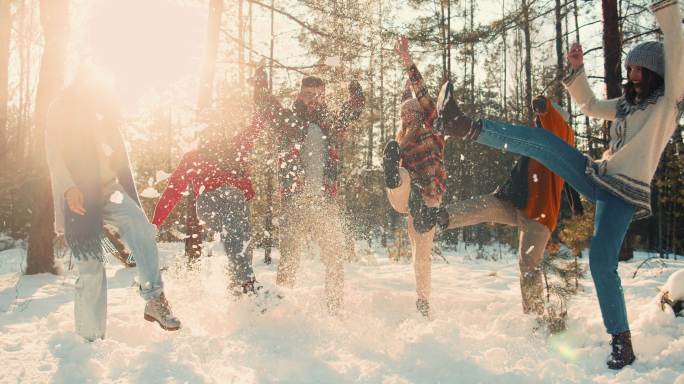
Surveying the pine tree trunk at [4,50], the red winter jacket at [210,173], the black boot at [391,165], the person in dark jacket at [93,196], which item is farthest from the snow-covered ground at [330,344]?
the pine tree trunk at [4,50]

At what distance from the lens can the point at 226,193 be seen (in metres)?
4.12

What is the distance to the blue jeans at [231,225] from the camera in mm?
4094

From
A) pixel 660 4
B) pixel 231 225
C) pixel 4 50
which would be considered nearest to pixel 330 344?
pixel 231 225

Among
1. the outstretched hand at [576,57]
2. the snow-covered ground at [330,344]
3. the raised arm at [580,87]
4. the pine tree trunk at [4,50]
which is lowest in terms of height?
the snow-covered ground at [330,344]

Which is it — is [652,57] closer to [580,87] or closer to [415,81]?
A: [580,87]

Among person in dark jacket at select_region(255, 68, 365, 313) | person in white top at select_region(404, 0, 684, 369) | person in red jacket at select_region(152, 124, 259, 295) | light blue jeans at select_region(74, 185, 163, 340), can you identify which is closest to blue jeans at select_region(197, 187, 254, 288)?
person in red jacket at select_region(152, 124, 259, 295)

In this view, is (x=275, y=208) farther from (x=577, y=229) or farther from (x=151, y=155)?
(x=151, y=155)

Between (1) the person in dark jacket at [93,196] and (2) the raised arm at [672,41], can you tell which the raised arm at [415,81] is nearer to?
(2) the raised arm at [672,41]

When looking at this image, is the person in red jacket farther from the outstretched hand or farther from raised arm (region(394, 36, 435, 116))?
the outstretched hand

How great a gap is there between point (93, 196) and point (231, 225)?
123 cm

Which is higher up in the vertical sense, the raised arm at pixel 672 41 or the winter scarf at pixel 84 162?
the raised arm at pixel 672 41

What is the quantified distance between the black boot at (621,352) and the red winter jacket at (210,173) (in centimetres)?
290

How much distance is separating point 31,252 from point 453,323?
637 cm

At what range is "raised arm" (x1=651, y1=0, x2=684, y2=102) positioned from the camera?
2.64 meters
